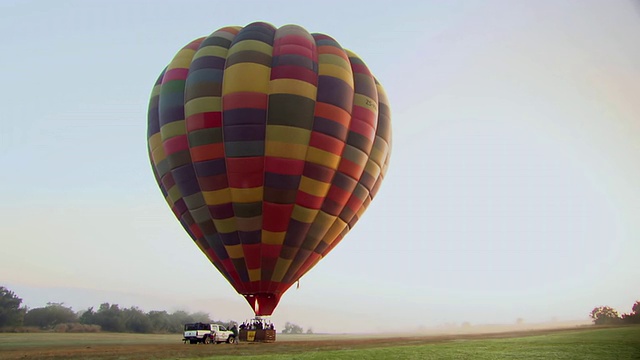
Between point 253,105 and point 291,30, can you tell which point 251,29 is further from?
point 253,105

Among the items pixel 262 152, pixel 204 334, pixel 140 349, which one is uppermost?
pixel 262 152

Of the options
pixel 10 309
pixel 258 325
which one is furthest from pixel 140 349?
pixel 10 309

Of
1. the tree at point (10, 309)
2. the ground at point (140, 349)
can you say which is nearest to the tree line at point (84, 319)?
the tree at point (10, 309)

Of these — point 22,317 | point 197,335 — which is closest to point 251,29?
point 197,335

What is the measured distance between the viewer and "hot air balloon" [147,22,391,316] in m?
21.2

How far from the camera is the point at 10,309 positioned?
40.2 m

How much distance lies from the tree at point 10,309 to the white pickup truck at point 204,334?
948 inches

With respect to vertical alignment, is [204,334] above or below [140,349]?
above

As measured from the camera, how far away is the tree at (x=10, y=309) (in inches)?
1551

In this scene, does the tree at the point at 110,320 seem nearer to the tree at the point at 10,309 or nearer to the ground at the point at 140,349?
the tree at the point at 10,309

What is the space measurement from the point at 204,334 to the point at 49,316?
28107mm

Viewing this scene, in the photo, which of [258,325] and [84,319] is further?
[84,319]

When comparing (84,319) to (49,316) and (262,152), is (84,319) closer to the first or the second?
(49,316)

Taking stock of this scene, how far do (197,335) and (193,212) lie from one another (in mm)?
6129
